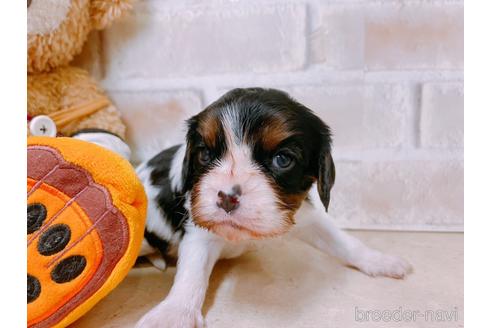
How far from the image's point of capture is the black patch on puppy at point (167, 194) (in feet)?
4.80

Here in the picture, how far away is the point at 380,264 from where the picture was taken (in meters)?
1.48

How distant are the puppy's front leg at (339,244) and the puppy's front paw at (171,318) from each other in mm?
469

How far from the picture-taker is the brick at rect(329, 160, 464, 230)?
1.71 meters

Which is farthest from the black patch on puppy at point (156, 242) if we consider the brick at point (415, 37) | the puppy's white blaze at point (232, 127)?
the brick at point (415, 37)

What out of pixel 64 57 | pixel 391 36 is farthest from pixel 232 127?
pixel 64 57

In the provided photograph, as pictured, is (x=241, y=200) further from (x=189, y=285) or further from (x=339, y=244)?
(x=339, y=244)

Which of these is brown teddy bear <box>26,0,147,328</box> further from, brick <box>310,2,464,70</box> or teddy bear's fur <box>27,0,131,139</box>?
brick <box>310,2,464,70</box>

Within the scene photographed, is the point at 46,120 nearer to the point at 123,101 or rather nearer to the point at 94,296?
the point at 123,101

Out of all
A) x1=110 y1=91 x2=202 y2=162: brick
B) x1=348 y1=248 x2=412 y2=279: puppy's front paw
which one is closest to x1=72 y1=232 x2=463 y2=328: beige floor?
x1=348 y1=248 x2=412 y2=279: puppy's front paw

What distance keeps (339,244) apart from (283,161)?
0.54 metres

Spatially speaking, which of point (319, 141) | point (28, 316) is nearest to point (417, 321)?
point (319, 141)
